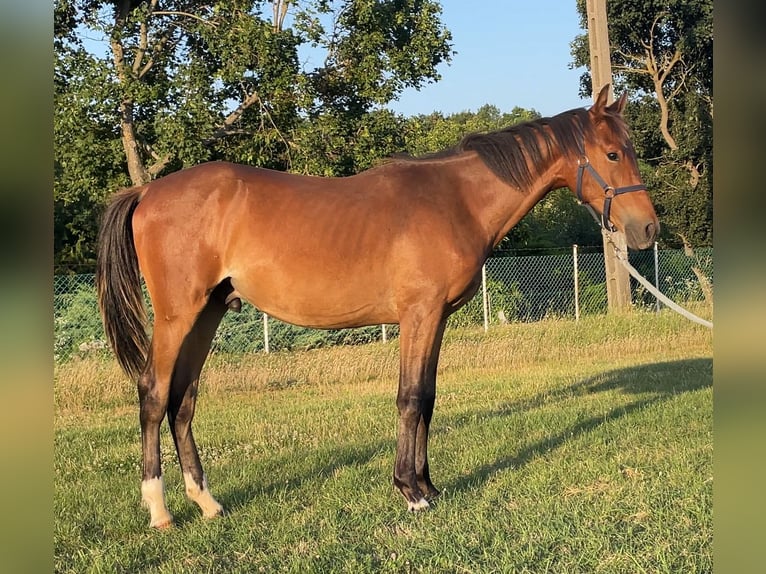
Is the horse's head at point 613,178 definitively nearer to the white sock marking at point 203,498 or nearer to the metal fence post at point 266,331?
the white sock marking at point 203,498

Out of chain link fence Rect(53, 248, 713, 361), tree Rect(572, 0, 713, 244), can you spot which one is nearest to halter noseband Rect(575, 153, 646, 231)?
Answer: chain link fence Rect(53, 248, 713, 361)

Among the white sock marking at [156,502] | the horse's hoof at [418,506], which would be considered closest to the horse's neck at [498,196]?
the horse's hoof at [418,506]

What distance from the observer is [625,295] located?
41.9 ft

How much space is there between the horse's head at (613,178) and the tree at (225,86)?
8050mm

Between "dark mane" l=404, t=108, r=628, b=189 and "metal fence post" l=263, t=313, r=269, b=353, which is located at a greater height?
"dark mane" l=404, t=108, r=628, b=189

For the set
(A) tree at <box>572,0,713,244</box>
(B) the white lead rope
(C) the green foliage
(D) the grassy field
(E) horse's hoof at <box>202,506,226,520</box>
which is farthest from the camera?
(A) tree at <box>572,0,713,244</box>

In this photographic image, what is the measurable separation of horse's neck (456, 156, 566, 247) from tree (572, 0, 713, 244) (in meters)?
15.9

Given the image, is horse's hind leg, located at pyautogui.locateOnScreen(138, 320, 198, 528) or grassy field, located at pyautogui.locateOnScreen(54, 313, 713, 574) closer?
grassy field, located at pyautogui.locateOnScreen(54, 313, 713, 574)

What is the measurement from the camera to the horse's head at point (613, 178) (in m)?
3.82

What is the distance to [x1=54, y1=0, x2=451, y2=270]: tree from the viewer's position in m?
11.3

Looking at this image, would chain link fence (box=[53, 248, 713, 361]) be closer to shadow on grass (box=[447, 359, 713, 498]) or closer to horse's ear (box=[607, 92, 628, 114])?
shadow on grass (box=[447, 359, 713, 498])

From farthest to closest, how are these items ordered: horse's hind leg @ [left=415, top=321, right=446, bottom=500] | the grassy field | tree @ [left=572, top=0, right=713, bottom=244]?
tree @ [left=572, top=0, right=713, bottom=244]
horse's hind leg @ [left=415, top=321, right=446, bottom=500]
the grassy field

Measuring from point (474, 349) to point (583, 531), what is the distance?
22.6 ft

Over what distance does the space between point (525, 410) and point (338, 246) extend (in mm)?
3578
